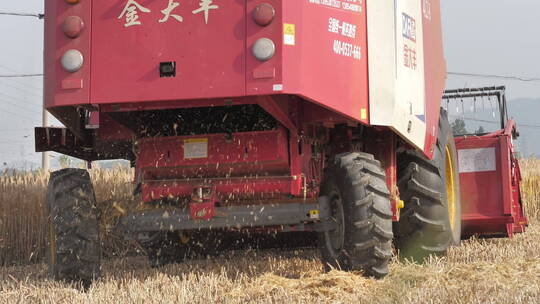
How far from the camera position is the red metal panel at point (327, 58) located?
4668 mm

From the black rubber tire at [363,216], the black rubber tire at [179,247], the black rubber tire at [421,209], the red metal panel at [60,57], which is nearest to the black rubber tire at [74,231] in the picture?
the red metal panel at [60,57]

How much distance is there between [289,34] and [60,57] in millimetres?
1461

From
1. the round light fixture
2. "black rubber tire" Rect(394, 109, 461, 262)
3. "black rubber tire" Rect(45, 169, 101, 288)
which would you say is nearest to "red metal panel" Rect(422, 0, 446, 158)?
"black rubber tire" Rect(394, 109, 461, 262)

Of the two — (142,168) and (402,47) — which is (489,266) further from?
(142,168)

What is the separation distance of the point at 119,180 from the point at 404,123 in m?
6.23

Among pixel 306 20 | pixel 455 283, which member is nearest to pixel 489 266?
pixel 455 283

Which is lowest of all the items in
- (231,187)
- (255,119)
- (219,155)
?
(231,187)

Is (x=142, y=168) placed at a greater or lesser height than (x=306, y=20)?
lesser

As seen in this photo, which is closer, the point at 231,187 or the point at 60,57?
the point at 60,57

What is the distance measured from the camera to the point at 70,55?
4.86m

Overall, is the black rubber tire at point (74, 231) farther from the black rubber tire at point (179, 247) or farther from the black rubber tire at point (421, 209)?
the black rubber tire at point (421, 209)

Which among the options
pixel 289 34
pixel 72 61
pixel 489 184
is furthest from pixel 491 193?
pixel 72 61

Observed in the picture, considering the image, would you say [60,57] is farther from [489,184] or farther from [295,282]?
[489,184]

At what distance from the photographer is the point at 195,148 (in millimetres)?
5457
